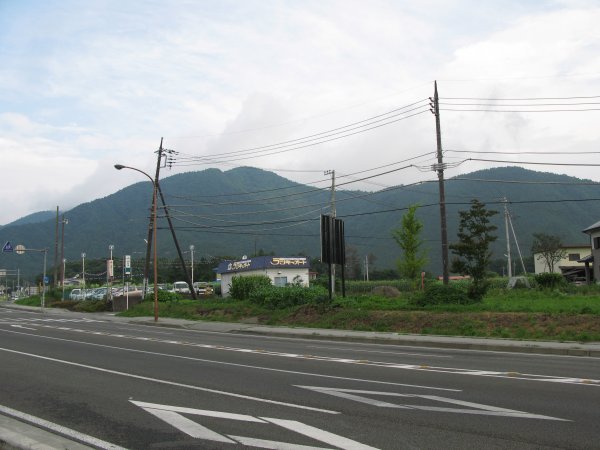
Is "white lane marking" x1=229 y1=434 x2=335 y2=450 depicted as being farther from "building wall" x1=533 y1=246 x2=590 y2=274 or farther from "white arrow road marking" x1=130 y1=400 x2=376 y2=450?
"building wall" x1=533 y1=246 x2=590 y2=274

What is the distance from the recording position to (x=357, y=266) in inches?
5728

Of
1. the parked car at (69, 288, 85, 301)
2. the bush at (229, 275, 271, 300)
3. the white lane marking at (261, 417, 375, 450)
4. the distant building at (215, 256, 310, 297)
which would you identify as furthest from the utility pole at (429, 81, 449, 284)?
the parked car at (69, 288, 85, 301)

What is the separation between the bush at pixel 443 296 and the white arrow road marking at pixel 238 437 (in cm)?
1951

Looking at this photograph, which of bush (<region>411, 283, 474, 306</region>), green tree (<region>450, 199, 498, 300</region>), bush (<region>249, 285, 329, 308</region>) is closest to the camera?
bush (<region>411, 283, 474, 306</region>)

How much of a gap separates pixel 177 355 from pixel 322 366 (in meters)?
4.61

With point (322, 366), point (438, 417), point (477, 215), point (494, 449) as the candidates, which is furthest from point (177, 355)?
point (477, 215)

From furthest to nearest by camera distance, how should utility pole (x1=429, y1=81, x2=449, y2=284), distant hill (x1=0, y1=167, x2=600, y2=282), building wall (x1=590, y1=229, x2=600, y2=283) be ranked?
distant hill (x1=0, y1=167, x2=600, y2=282), building wall (x1=590, y1=229, x2=600, y2=283), utility pole (x1=429, y1=81, x2=449, y2=284)

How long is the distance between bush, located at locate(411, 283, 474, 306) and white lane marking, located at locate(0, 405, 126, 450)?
2060cm

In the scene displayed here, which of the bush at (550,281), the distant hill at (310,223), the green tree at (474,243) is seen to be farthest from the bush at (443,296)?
the distant hill at (310,223)

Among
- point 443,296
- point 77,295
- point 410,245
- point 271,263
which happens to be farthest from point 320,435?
point 77,295

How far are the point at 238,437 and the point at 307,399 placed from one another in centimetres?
255

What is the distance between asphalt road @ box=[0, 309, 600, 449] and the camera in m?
6.93

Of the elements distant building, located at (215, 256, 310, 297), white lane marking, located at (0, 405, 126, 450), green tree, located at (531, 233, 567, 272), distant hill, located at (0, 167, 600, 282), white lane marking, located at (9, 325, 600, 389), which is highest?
distant hill, located at (0, 167, 600, 282)

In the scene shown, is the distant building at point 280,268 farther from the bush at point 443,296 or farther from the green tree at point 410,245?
the bush at point 443,296
